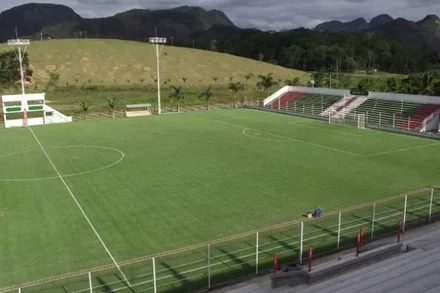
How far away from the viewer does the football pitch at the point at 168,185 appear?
1412cm

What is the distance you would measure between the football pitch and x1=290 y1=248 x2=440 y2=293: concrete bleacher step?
4.04 m

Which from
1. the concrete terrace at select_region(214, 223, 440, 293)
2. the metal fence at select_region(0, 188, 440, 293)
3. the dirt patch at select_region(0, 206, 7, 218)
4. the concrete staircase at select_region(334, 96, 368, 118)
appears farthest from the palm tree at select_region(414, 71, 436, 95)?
the dirt patch at select_region(0, 206, 7, 218)

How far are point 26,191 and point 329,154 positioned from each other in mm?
17448

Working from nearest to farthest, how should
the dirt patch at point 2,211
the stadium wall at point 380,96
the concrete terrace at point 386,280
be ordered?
1. the concrete terrace at point 386,280
2. the dirt patch at point 2,211
3. the stadium wall at point 380,96

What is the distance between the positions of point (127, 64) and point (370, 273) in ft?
340

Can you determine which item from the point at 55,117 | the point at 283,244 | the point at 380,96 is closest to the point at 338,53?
the point at 380,96

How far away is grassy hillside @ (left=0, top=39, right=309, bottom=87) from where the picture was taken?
97.8m

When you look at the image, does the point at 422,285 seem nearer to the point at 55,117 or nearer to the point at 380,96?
the point at 380,96

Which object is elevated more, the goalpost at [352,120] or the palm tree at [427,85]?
the palm tree at [427,85]

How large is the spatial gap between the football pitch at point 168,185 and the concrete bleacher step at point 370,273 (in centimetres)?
404

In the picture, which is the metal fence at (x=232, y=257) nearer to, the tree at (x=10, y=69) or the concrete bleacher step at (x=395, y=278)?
the concrete bleacher step at (x=395, y=278)

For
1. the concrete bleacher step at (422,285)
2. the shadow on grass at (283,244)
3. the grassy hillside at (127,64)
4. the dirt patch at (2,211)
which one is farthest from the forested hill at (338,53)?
the concrete bleacher step at (422,285)

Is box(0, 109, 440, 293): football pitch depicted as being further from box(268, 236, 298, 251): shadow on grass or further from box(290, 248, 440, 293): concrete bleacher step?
box(290, 248, 440, 293): concrete bleacher step

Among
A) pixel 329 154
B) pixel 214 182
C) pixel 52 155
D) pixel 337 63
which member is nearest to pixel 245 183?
pixel 214 182
